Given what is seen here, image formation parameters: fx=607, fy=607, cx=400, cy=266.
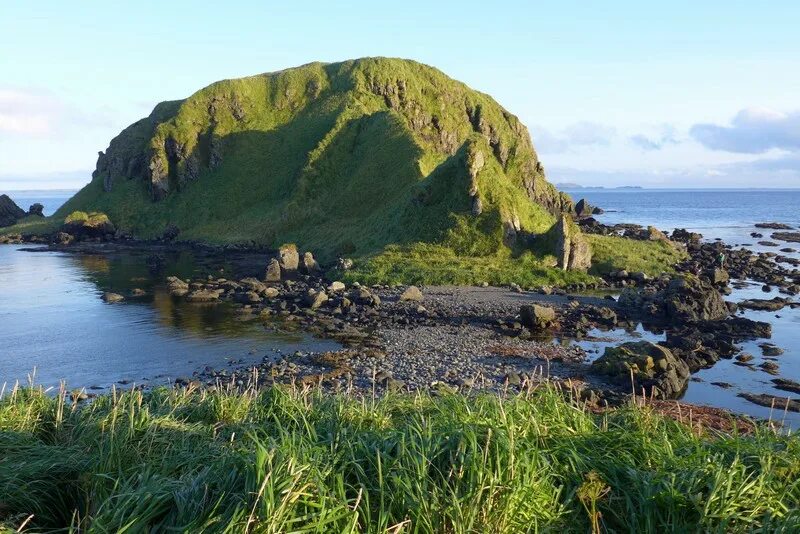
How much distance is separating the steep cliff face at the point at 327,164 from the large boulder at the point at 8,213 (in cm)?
1268

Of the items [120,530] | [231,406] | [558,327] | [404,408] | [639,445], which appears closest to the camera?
[120,530]

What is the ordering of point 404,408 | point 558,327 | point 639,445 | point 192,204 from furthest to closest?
point 192,204
point 558,327
point 404,408
point 639,445

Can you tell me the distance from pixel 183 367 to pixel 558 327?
23.0 m

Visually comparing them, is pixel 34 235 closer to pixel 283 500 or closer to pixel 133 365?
pixel 133 365

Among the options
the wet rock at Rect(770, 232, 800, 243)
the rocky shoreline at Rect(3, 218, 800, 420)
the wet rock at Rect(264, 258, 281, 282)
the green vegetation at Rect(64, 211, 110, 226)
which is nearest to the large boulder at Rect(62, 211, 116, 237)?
the green vegetation at Rect(64, 211, 110, 226)

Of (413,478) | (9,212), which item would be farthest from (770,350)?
(9,212)

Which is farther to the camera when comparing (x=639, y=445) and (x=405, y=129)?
(x=405, y=129)

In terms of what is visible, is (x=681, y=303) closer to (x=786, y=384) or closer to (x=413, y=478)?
(x=786, y=384)

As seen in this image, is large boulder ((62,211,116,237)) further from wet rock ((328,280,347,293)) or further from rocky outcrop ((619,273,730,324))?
rocky outcrop ((619,273,730,324))

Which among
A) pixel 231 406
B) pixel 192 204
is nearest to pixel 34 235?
pixel 192 204

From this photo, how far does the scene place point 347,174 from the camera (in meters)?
103

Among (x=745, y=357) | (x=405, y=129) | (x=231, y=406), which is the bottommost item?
(x=745, y=357)

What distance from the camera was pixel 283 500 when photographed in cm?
800

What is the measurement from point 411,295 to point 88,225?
78800mm
